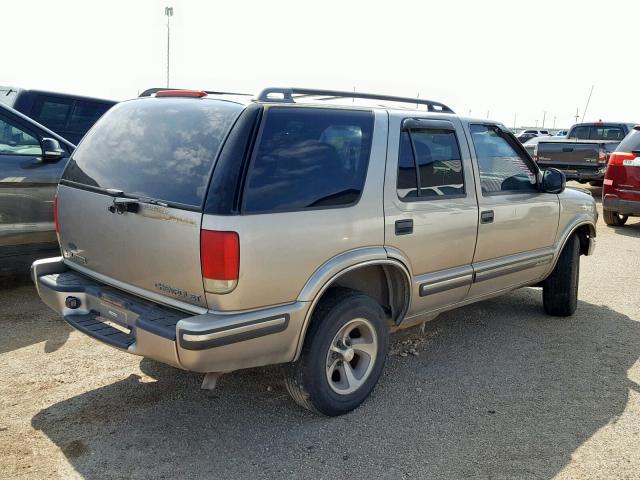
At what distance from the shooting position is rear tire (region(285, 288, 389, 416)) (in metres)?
3.36

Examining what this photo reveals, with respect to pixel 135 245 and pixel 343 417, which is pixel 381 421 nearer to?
pixel 343 417

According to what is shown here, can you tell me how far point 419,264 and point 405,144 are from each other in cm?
77

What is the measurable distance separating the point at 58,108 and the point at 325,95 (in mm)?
6594

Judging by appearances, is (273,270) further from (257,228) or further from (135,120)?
(135,120)

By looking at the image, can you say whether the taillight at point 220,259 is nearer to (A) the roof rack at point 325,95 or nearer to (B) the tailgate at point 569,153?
(A) the roof rack at point 325,95

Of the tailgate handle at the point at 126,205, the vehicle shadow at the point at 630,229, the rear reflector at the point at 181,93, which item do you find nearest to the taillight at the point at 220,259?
the tailgate handle at the point at 126,205

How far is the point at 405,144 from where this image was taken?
3.82 m

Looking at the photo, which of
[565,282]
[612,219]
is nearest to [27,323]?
[565,282]

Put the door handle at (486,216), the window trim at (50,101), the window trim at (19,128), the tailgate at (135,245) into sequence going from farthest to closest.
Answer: the window trim at (50,101), the window trim at (19,128), the door handle at (486,216), the tailgate at (135,245)

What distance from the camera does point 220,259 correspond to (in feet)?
9.50

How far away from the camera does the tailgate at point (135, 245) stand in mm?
3002

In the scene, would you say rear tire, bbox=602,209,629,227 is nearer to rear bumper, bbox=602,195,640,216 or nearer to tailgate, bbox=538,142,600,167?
rear bumper, bbox=602,195,640,216

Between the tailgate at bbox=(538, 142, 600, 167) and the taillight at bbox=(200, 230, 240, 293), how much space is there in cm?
1281

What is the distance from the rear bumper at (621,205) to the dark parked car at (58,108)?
818 cm
